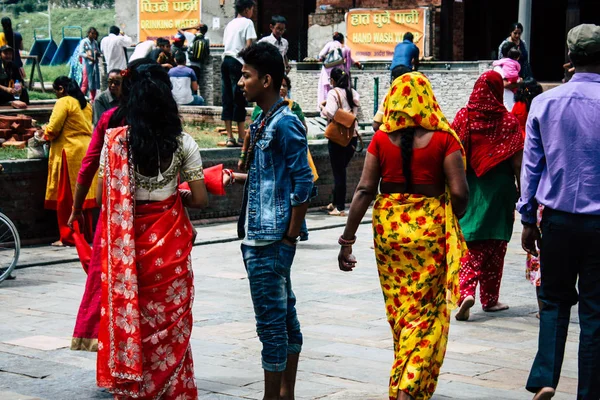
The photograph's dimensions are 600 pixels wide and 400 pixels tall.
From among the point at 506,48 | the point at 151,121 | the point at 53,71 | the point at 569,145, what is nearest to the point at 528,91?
the point at 506,48

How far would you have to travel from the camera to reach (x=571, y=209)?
5391 mm

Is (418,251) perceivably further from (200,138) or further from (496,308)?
(200,138)

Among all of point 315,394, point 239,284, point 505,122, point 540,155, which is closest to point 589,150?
point 540,155

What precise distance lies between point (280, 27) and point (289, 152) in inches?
410

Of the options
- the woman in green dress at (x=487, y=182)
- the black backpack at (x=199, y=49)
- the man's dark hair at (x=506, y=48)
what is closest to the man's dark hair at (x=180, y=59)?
the black backpack at (x=199, y=49)

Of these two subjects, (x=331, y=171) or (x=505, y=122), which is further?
(x=331, y=171)

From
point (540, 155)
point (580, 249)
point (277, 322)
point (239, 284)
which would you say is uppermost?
point (540, 155)

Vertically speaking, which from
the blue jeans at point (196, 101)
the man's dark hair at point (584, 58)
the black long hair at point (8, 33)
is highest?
the black long hair at point (8, 33)

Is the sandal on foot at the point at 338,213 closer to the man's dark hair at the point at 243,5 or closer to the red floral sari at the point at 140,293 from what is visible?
the man's dark hair at the point at 243,5

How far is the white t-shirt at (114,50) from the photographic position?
2388 centimetres

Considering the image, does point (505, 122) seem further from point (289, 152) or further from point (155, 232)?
point (155, 232)

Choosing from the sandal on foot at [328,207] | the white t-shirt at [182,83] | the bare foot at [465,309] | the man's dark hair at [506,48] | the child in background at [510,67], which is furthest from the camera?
the white t-shirt at [182,83]

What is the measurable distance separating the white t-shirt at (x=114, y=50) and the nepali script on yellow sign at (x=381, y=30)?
509cm

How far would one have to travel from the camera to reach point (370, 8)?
25047 millimetres
